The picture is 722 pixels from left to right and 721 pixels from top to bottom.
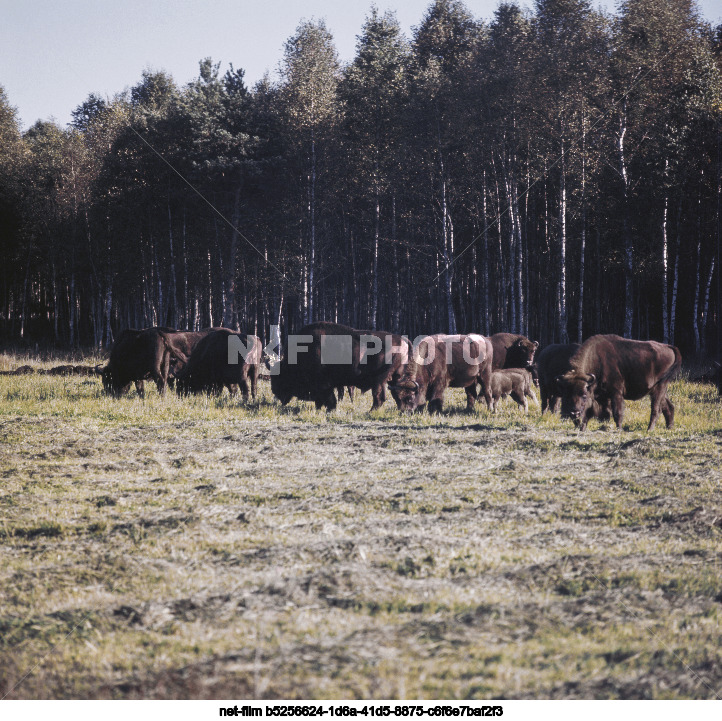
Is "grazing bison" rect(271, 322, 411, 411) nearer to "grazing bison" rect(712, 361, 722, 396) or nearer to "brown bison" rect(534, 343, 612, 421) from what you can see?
"brown bison" rect(534, 343, 612, 421)

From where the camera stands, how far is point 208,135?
35094 mm

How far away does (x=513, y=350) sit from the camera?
19.6 metres

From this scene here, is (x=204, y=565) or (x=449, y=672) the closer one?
(x=449, y=672)

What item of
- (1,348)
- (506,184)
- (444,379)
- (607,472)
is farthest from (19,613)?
(1,348)

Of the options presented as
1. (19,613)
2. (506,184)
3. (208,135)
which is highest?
(208,135)

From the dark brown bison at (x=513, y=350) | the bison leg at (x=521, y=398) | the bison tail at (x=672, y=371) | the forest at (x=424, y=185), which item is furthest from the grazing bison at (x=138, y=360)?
the forest at (x=424, y=185)

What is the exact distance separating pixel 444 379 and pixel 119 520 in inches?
427

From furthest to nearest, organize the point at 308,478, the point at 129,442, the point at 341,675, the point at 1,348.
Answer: the point at 1,348 < the point at 129,442 < the point at 308,478 < the point at 341,675

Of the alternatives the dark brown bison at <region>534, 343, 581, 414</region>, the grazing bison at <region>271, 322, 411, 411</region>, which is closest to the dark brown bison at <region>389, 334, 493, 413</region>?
the grazing bison at <region>271, 322, 411, 411</region>

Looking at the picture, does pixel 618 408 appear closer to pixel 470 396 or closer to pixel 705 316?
pixel 470 396

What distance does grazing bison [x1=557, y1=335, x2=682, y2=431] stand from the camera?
1397 cm

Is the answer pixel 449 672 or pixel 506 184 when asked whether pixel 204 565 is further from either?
pixel 506 184

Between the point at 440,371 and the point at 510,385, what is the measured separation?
65.8 inches

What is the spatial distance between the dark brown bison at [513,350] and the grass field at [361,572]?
8.02m
